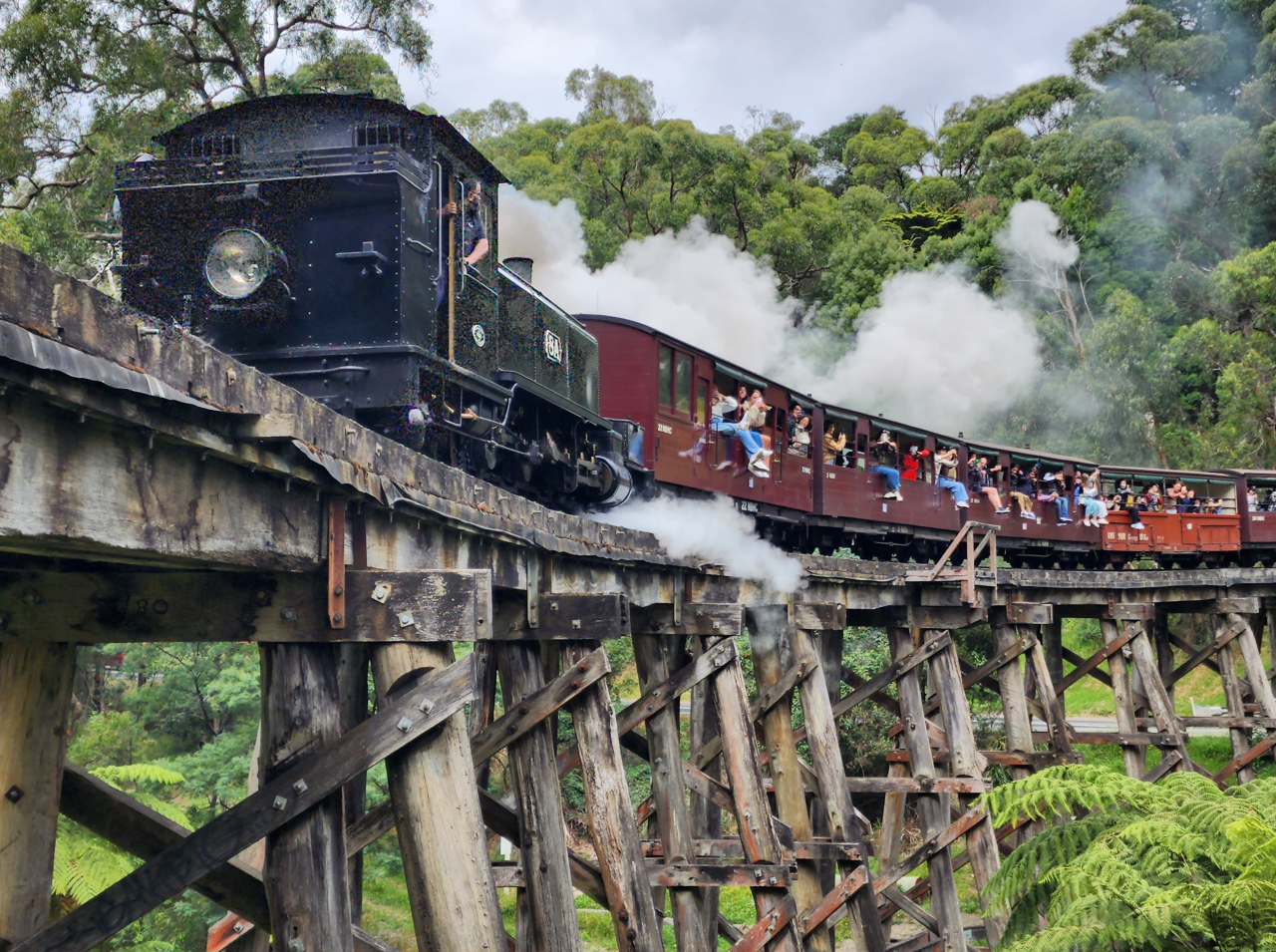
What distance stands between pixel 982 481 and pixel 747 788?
11054 millimetres

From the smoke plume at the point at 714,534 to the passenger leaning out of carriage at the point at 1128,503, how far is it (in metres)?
10.5

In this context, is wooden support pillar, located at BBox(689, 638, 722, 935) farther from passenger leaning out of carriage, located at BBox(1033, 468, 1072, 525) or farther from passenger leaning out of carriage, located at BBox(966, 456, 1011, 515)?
passenger leaning out of carriage, located at BBox(1033, 468, 1072, 525)

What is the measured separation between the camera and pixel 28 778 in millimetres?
3662

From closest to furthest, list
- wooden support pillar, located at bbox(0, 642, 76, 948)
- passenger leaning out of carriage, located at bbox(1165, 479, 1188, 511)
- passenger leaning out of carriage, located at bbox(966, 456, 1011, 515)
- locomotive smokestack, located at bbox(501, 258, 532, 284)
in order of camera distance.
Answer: wooden support pillar, located at bbox(0, 642, 76, 948), locomotive smokestack, located at bbox(501, 258, 532, 284), passenger leaning out of carriage, located at bbox(966, 456, 1011, 515), passenger leaning out of carriage, located at bbox(1165, 479, 1188, 511)

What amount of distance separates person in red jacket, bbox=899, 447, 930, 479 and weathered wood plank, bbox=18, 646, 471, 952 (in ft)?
40.9

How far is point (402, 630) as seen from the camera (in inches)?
133

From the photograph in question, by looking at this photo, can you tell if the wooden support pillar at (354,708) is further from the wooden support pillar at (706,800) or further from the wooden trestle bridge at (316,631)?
the wooden support pillar at (706,800)

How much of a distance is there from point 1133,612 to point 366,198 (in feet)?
35.7

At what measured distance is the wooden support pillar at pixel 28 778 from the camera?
3625 mm

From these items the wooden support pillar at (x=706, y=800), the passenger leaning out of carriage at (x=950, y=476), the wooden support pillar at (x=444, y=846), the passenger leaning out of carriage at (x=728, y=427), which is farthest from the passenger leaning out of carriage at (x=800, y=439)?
the wooden support pillar at (x=444, y=846)

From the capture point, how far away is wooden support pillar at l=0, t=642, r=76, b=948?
3.62 metres

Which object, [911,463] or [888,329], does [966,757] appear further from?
[888,329]

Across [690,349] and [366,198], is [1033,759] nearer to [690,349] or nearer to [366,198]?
[690,349]

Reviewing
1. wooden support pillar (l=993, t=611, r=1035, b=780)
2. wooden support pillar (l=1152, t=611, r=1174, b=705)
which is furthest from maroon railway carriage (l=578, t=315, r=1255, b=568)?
wooden support pillar (l=993, t=611, r=1035, b=780)
